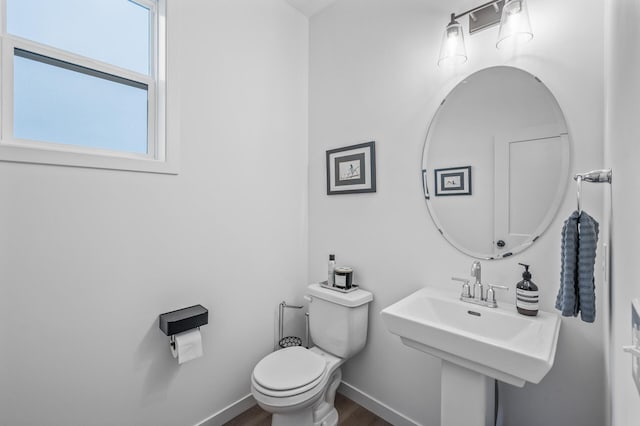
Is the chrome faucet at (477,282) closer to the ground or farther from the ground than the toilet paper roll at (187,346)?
farther from the ground

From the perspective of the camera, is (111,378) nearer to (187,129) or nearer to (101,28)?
(187,129)

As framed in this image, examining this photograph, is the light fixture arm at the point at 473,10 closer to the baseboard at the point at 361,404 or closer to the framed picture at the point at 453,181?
the framed picture at the point at 453,181

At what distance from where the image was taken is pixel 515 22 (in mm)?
1280

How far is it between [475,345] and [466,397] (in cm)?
33

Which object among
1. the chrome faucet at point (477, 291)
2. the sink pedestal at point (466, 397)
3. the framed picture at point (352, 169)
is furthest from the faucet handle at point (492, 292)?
the framed picture at point (352, 169)

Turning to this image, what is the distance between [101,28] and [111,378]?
1.73 meters

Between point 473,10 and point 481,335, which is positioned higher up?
point 473,10

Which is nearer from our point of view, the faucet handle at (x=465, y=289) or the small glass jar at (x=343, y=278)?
the faucet handle at (x=465, y=289)

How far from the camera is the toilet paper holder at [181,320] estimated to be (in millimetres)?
1462

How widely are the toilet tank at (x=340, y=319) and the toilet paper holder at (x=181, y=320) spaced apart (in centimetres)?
69

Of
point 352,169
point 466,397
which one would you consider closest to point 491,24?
point 352,169

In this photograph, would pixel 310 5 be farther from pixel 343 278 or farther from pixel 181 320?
pixel 181 320

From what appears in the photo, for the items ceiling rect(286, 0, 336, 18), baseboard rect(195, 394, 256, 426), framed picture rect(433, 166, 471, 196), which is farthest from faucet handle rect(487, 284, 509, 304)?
ceiling rect(286, 0, 336, 18)

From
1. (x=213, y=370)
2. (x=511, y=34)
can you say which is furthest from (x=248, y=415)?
(x=511, y=34)
